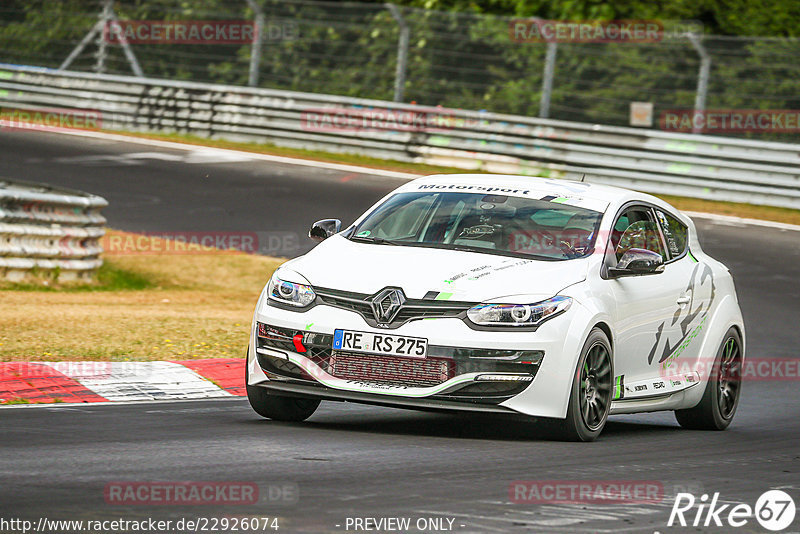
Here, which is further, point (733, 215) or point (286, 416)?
point (733, 215)

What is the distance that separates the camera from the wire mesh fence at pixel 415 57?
81.8 ft

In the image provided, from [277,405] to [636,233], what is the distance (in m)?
2.66

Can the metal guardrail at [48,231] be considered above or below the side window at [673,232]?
below

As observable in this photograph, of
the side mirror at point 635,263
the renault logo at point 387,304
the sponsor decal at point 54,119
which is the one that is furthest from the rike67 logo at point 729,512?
the sponsor decal at point 54,119

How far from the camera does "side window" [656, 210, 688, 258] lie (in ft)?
33.9

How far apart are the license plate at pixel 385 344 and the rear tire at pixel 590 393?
0.90 meters

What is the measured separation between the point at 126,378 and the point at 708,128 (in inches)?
651

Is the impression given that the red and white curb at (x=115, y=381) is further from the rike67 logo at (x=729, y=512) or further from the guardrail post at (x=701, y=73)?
the guardrail post at (x=701, y=73)

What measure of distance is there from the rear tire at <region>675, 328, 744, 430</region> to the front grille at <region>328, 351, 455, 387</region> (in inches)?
116

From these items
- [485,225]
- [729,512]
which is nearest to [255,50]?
[485,225]

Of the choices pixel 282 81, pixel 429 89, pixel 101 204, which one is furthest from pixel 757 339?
pixel 282 81

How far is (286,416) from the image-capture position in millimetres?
9117

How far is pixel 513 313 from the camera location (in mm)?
8242

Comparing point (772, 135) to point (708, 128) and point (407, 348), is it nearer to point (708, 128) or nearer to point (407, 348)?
point (708, 128)
